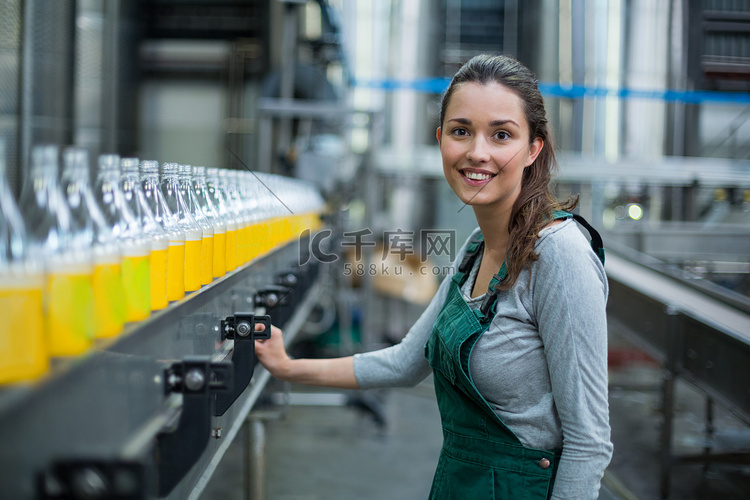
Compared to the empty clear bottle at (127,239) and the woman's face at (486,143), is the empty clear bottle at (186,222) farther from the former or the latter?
the woman's face at (486,143)

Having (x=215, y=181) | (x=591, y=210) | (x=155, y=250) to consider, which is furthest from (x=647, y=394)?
(x=155, y=250)

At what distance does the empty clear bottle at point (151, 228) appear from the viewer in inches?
30.4

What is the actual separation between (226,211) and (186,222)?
265 mm

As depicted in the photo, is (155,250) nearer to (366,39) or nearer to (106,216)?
(106,216)

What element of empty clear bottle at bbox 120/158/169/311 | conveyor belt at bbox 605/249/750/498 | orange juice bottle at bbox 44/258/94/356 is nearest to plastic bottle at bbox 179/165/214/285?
empty clear bottle at bbox 120/158/169/311

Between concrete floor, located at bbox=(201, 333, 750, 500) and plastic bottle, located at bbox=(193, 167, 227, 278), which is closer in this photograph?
plastic bottle, located at bbox=(193, 167, 227, 278)

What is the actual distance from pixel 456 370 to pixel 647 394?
10.4 feet

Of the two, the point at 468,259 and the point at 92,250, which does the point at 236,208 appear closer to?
the point at 468,259

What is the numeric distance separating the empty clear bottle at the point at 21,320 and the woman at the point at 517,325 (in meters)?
0.64

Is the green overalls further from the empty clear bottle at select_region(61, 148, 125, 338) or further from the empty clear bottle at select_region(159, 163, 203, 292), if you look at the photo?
the empty clear bottle at select_region(61, 148, 125, 338)

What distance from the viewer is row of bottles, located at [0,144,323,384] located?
20.8 inches

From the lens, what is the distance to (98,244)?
672 millimetres

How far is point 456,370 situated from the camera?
102cm

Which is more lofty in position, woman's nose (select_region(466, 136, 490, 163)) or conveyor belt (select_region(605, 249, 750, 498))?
woman's nose (select_region(466, 136, 490, 163))
